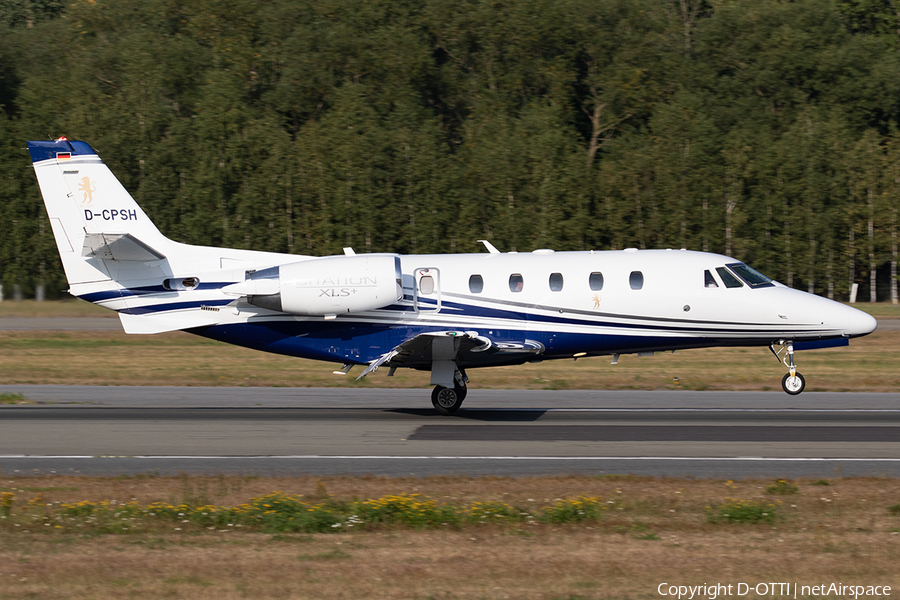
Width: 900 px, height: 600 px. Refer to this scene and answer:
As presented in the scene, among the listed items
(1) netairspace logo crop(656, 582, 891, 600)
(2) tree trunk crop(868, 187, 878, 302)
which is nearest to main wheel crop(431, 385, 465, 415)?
(1) netairspace logo crop(656, 582, 891, 600)

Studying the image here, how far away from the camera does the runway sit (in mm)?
13695

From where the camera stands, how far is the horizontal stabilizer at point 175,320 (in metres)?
18.6

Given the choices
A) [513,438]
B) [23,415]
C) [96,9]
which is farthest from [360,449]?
[96,9]

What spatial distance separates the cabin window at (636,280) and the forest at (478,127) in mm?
27485

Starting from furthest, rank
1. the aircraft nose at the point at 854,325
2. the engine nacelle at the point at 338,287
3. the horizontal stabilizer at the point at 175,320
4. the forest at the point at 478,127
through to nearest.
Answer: the forest at the point at 478,127 < the aircraft nose at the point at 854,325 < the horizontal stabilizer at the point at 175,320 < the engine nacelle at the point at 338,287

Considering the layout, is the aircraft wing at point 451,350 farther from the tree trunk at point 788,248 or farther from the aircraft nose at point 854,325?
the tree trunk at point 788,248

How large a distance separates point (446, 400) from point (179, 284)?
5.65 m

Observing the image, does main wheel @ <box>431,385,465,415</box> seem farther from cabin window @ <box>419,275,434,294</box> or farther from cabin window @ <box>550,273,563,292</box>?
cabin window @ <box>550,273,563,292</box>

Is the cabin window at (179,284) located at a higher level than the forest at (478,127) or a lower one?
lower

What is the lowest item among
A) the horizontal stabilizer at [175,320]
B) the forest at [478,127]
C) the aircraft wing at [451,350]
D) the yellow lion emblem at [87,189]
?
the aircraft wing at [451,350]

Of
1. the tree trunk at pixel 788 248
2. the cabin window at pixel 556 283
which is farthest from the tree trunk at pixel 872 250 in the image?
the cabin window at pixel 556 283

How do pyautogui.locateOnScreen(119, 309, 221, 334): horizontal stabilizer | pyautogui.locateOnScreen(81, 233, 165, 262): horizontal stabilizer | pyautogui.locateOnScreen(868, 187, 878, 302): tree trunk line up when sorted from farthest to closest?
pyautogui.locateOnScreen(868, 187, 878, 302): tree trunk → pyautogui.locateOnScreen(119, 309, 221, 334): horizontal stabilizer → pyautogui.locateOnScreen(81, 233, 165, 262): horizontal stabilizer

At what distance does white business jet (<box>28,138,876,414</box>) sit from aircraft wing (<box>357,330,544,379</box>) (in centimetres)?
4

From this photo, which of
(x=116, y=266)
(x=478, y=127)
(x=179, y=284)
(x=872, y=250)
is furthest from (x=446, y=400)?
(x=478, y=127)
